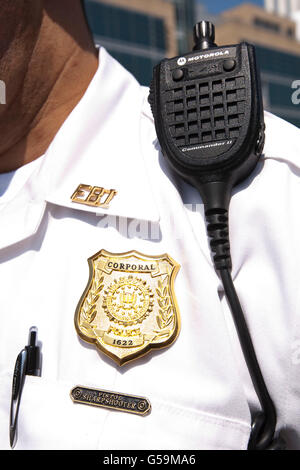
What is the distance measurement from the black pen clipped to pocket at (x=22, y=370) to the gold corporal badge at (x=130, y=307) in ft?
0.25

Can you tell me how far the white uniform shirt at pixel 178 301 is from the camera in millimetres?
775

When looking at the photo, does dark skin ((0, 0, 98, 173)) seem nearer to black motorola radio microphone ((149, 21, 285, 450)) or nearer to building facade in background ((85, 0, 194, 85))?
black motorola radio microphone ((149, 21, 285, 450))

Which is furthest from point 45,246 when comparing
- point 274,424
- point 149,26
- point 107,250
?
point 149,26

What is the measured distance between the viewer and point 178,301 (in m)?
0.81

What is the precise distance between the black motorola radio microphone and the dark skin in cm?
31

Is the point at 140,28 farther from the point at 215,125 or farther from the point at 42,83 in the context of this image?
the point at 215,125

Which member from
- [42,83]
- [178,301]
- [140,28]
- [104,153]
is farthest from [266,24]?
[178,301]

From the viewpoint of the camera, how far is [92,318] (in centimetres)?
81

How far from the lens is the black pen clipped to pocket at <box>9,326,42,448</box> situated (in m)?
0.81

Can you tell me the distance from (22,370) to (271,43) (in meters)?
34.0

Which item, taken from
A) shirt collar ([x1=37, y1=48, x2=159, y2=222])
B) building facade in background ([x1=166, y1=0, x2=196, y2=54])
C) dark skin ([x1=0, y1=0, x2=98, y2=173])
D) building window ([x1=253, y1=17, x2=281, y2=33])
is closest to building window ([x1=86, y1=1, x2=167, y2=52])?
building facade in background ([x1=166, y1=0, x2=196, y2=54])

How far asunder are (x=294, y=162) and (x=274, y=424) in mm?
371

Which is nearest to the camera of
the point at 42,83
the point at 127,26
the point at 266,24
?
the point at 42,83
